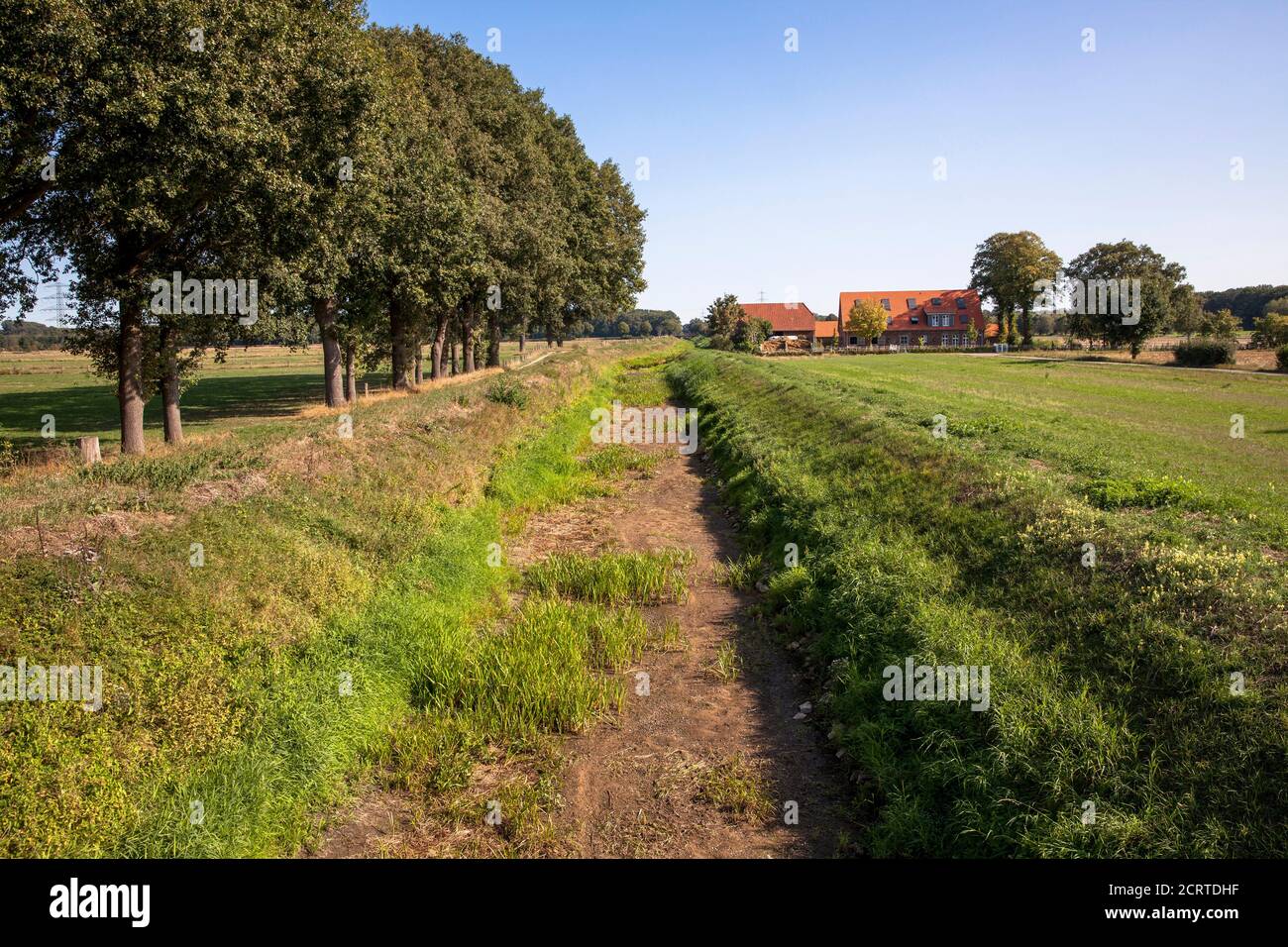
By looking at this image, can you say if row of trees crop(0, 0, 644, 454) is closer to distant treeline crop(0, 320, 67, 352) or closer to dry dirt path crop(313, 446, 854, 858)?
dry dirt path crop(313, 446, 854, 858)

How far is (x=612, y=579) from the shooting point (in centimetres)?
1286

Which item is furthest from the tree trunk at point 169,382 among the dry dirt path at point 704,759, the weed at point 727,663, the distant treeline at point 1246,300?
the distant treeline at point 1246,300

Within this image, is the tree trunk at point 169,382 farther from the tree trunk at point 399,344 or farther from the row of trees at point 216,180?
the tree trunk at point 399,344

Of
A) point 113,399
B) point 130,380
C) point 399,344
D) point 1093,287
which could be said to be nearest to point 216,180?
point 130,380

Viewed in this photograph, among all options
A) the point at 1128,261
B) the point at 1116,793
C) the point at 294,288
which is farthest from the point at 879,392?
the point at 1128,261

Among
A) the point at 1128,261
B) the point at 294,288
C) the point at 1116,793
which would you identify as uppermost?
the point at 1128,261

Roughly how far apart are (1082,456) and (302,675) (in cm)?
1390

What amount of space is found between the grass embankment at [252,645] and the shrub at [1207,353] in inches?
2366

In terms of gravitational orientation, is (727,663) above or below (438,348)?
below

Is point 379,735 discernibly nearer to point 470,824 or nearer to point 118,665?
point 470,824

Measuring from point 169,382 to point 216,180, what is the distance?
802 centimetres

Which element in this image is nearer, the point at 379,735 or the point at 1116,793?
the point at 1116,793

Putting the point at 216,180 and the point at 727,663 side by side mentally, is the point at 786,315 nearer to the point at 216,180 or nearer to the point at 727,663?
the point at 216,180
